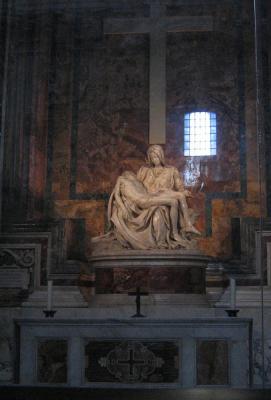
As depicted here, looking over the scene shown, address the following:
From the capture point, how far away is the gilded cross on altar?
8.23 metres

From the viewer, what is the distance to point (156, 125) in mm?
8211

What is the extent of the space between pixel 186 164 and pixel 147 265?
1843mm

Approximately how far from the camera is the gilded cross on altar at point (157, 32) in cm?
823

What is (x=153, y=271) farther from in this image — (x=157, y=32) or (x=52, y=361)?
(x=157, y=32)

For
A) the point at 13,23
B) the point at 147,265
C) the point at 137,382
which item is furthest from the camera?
the point at 13,23

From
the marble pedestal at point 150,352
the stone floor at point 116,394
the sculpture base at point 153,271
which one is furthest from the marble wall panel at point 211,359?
the stone floor at point 116,394

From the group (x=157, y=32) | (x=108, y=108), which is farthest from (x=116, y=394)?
(x=157, y=32)

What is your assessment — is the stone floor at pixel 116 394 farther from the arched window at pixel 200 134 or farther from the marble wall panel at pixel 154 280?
the arched window at pixel 200 134

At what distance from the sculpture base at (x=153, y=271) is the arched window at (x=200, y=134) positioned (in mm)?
1794

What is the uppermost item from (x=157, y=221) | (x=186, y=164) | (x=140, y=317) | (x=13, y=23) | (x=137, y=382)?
(x=13, y=23)

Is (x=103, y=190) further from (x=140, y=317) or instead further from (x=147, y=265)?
(x=140, y=317)

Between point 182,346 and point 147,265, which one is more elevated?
point 147,265

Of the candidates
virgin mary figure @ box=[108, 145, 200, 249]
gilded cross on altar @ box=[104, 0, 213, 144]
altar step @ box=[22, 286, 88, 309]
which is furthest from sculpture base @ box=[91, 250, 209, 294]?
gilded cross on altar @ box=[104, 0, 213, 144]

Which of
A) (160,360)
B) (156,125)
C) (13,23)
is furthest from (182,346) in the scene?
(13,23)
